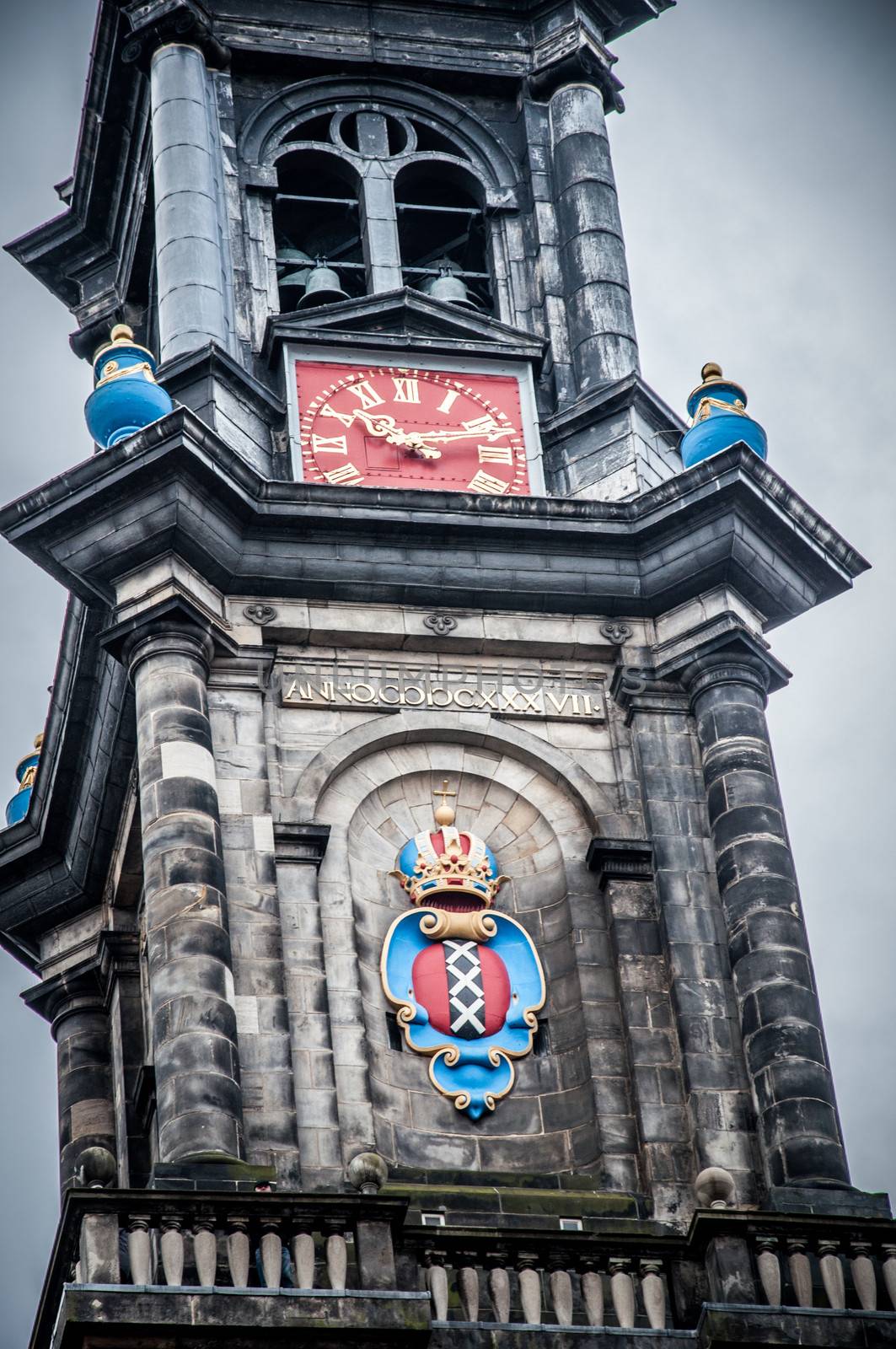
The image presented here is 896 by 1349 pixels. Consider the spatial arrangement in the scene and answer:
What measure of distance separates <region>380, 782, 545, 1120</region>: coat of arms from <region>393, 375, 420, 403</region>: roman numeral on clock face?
5.47 meters

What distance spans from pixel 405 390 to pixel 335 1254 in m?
12.6

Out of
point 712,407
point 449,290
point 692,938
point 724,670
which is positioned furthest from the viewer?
point 449,290

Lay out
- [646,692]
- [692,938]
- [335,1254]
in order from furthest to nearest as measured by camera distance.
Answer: [646,692] < [692,938] < [335,1254]

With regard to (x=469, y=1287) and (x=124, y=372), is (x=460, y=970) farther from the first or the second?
(x=124, y=372)

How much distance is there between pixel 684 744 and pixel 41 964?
26.8ft

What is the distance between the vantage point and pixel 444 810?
38.2 meters

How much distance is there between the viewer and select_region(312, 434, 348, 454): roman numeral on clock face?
40.9 metres

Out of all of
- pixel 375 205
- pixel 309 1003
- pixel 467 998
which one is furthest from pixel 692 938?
pixel 375 205

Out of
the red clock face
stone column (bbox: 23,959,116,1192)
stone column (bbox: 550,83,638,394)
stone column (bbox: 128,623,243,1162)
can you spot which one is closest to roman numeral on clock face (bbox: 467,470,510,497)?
the red clock face

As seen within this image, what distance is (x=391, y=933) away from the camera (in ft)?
122

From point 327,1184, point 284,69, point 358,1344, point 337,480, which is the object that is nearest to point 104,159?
point 284,69

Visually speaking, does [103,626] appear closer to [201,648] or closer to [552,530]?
[201,648]

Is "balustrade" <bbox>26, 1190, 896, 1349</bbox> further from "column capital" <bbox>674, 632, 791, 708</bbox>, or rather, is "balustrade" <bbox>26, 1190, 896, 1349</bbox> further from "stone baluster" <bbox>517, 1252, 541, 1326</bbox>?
"column capital" <bbox>674, 632, 791, 708</bbox>

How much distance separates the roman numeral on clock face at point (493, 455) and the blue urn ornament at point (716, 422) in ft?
5.98
